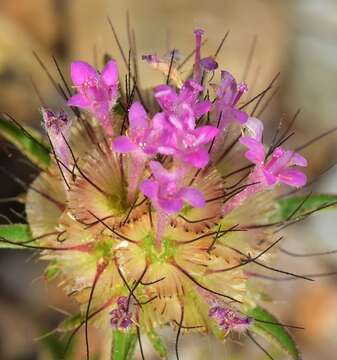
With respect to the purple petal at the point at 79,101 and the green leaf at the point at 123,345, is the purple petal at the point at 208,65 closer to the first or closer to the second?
the purple petal at the point at 79,101

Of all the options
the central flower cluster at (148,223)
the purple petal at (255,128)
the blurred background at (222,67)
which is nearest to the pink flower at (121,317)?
the central flower cluster at (148,223)

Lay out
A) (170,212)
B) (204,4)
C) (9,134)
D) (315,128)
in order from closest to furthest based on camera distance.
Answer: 1. (170,212)
2. (9,134)
3. (204,4)
4. (315,128)

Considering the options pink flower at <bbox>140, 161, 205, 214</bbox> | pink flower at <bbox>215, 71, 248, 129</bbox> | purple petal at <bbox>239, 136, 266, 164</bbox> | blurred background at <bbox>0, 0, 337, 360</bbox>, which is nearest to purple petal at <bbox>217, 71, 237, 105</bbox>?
pink flower at <bbox>215, 71, 248, 129</bbox>

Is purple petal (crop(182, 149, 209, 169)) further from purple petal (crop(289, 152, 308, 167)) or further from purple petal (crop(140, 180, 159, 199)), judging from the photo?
purple petal (crop(289, 152, 308, 167))

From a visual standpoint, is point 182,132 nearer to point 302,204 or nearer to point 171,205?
point 171,205

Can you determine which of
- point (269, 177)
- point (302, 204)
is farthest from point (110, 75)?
point (302, 204)

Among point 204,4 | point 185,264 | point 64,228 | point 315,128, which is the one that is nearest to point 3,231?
point 64,228

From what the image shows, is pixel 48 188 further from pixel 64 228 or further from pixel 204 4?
pixel 204 4
